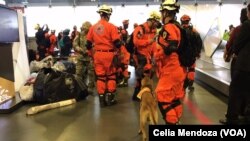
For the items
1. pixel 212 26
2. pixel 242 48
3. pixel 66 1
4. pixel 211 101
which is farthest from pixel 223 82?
pixel 66 1

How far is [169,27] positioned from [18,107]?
3.46m

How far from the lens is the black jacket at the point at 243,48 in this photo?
4.17m

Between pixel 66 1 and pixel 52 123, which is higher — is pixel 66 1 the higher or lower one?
the higher one

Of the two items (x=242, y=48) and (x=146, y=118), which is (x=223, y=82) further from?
(x=146, y=118)

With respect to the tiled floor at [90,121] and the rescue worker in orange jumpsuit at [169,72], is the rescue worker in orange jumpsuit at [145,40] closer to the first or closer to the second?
the tiled floor at [90,121]

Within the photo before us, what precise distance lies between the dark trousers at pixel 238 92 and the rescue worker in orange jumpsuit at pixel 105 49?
2142mm

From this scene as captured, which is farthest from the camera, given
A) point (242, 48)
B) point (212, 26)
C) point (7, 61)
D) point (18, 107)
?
point (212, 26)

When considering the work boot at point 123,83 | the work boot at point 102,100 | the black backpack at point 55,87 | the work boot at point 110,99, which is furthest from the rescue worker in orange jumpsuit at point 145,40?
the work boot at point 123,83

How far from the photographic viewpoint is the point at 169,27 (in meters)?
3.47

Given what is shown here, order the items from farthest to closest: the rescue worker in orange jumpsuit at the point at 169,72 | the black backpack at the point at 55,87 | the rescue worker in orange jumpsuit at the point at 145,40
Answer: the black backpack at the point at 55,87, the rescue worker in orange jumpsuit at the point at 145,40, the rescue worker in orange jumpsuit at the point at 169,72

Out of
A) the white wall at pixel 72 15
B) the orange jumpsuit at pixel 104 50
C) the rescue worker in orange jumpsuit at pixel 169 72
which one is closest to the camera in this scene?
the rescue worker in orange jumpsuit at pixel 169 72

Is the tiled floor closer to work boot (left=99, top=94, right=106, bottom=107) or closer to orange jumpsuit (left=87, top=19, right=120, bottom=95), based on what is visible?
work boot (left=99, top=94, right=106, bottom=107)

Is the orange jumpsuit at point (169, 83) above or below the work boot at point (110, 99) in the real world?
above

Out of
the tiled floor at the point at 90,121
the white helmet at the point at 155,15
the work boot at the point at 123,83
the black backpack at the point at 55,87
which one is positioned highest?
the white helmet at the point at 155,15
